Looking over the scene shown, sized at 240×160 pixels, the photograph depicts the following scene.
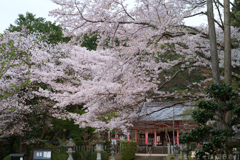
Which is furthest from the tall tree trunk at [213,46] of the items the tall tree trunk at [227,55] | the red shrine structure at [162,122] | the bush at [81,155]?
the bush at [81,155]

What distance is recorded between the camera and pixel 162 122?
16.5m

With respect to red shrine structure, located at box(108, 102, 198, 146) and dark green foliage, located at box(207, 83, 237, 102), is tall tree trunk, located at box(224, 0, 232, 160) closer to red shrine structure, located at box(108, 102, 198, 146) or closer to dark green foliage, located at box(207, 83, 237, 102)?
dark green foliage, located at box(207, 83, 237, 102)

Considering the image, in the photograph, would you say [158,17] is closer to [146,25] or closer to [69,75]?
[146,25]

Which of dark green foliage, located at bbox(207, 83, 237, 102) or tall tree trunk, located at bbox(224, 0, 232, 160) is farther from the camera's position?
tall tree trunk, located at bbox(224, 0, 232, 160)

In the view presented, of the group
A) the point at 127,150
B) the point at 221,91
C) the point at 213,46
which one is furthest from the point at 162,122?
the point at 221,91

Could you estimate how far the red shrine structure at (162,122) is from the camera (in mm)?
8109

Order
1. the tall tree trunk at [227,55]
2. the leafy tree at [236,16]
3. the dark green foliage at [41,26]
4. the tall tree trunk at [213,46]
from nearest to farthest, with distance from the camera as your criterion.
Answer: the tall tree trunk at [227,55] < the tall tree trunk at [213,46] < the leafy tree at [236,16] < the dark green foliage at [41,26]

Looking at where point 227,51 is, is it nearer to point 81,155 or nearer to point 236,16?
point 236,16

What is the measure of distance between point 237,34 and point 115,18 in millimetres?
4619

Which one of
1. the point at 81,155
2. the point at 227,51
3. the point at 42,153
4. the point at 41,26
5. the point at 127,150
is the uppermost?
the point at 41,26

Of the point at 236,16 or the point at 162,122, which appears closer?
the point at 236,16

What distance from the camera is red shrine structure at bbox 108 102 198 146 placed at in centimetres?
811

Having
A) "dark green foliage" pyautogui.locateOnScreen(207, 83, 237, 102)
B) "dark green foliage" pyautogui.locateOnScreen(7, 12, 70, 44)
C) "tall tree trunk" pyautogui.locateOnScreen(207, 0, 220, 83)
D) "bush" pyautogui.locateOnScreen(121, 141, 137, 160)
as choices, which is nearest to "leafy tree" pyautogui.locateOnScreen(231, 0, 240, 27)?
"tall tree trunk" pyautogui.locateOnScreen(207, 0, 220, 83)

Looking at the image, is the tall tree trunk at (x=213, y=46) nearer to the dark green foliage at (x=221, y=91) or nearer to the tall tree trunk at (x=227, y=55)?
the tall tree trunk at (x=227, y=55)
